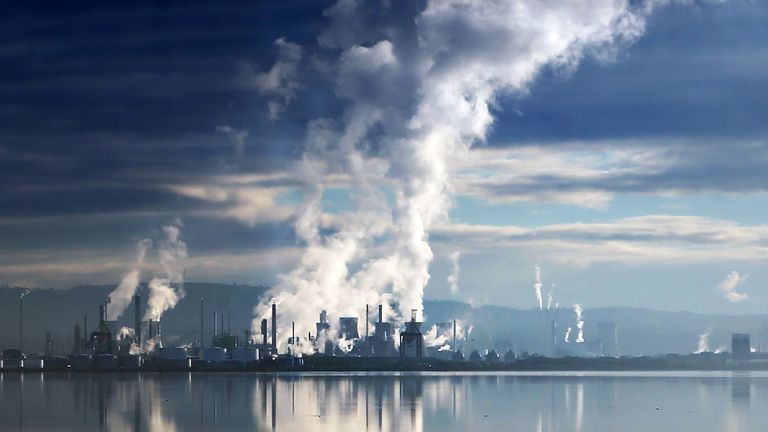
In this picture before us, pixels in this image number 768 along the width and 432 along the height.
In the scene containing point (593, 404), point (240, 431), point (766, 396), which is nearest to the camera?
point (240, 431)

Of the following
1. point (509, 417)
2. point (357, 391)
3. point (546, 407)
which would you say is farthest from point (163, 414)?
point (357, 391)

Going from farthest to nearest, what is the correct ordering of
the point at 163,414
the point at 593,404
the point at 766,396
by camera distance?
1. the point at 766,396
2. the point at 593,404
3. the point at 163,414

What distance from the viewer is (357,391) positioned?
158750mm

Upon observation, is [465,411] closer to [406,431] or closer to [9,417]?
[406,431]

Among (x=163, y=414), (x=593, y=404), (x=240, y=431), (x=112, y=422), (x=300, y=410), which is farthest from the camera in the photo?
(x=593, y=404)

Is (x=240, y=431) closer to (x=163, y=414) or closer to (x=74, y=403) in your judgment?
(x=163, y=414)

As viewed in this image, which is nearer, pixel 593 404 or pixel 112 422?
pixel 112 422

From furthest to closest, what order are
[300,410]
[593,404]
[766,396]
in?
[766,396] → [593,404] → [300,410]

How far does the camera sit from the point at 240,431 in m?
88.9

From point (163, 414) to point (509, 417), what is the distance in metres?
27.7

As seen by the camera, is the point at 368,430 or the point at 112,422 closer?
the point at 368,430

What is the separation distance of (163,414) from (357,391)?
54787mm

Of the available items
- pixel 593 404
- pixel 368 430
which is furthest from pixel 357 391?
pixel 368 430

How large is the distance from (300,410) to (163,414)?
42.6 feet
